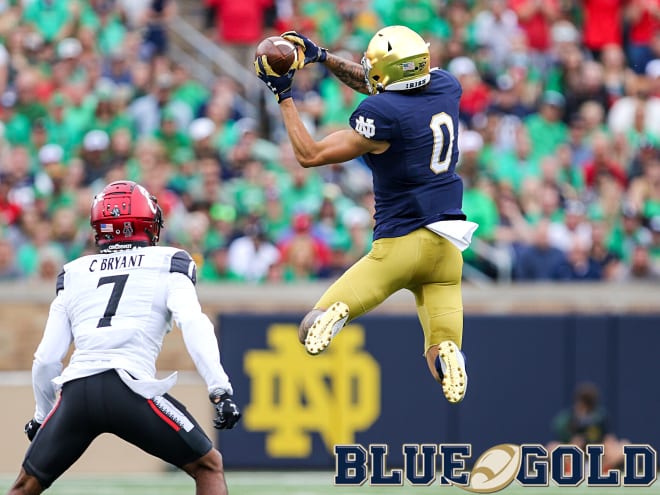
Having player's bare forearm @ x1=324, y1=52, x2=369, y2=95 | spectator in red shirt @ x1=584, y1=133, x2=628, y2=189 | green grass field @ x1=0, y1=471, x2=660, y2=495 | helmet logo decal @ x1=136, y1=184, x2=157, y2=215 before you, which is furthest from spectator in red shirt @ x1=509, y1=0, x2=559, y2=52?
helmet logo decal @ x1=136, y1=184, x2=157, y2=215

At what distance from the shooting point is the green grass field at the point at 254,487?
10391 mm

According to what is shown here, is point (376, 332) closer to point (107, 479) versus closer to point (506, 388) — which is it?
point (506, 388)

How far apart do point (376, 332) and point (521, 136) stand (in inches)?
106

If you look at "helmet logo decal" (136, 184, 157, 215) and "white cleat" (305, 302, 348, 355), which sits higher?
"helmet logo decal" (136, 184, 157, 215)

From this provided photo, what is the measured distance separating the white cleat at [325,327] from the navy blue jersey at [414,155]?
18.6 inches

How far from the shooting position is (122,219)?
22.5ft

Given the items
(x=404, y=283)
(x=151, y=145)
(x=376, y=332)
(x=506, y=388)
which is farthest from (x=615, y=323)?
(x=404, y=283)

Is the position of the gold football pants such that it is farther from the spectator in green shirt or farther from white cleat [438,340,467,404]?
the spectator in green shirt

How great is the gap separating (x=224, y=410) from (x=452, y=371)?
65.8 inches

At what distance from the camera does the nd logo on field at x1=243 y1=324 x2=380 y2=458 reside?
40.7ft

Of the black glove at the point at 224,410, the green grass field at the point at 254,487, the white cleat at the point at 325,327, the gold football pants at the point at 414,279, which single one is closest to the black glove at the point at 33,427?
the black glove at the point at 224,410

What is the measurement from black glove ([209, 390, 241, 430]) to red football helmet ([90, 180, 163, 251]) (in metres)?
0.84

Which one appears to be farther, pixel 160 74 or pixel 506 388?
pixel 160 74

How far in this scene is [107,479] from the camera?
11688mm
